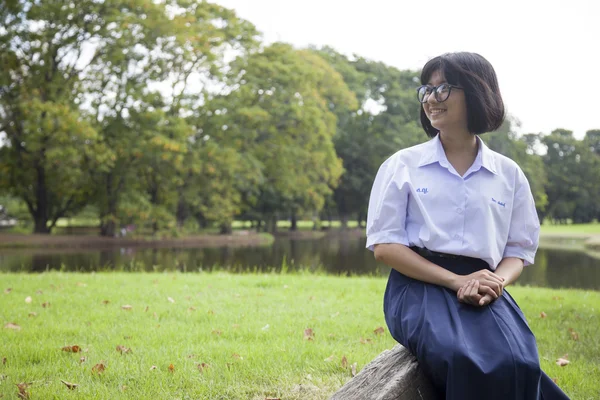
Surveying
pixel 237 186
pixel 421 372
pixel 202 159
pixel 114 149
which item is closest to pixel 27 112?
Result: pixel 114 149

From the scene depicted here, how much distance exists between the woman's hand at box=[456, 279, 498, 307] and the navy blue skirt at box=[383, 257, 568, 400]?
0.04 m

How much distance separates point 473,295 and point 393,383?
45 cm

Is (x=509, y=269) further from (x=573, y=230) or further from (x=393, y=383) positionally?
(x=573, y=230)

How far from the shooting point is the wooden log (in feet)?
7.50

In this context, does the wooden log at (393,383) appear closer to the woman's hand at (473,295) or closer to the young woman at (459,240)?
the young woman at (459,240)

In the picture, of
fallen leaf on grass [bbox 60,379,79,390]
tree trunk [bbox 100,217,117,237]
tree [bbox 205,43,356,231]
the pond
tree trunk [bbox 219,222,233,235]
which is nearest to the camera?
fallen leaf on grass [bbox 60,379,79,390]

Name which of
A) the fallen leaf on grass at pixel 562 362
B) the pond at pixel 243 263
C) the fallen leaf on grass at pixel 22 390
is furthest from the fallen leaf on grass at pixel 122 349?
the pond at pixel 243 263

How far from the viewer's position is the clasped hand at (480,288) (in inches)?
88.3

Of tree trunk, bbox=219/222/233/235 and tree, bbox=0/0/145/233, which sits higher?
tree, bbox=0/0/145/233

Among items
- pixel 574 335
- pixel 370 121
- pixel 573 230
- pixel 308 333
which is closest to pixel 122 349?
pixel 308 333

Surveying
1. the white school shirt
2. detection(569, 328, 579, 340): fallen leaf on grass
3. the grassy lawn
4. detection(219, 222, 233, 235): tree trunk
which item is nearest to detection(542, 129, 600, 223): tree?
detection(219, 222, 233, 235): tree trunk

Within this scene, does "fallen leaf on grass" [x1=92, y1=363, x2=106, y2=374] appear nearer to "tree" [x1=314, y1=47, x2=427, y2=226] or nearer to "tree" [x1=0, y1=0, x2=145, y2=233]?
"tree" [x1=0, y1=0, x2=145, y2=233]

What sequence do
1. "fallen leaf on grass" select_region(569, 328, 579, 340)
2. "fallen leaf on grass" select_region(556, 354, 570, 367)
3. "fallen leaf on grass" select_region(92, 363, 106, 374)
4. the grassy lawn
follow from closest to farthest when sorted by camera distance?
the grassy lawn, "fallen leaf on grass" select_region(92, 363, 106, 374), "fallen leaf on grass" select_region(556, 354, 570, 367), "fallen leaf on grass" select_region(569, 328, 579, 340)

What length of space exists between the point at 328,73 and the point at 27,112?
1498 cm
